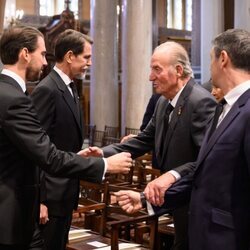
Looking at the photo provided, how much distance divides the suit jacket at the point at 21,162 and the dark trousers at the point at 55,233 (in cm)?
60

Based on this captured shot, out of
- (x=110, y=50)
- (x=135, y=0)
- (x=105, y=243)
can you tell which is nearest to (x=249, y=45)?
(x=105, y=243)

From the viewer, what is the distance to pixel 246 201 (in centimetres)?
256

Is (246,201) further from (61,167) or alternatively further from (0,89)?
(0,89)

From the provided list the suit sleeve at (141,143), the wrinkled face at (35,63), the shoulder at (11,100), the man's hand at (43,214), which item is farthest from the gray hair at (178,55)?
the man's hand at (43,214)

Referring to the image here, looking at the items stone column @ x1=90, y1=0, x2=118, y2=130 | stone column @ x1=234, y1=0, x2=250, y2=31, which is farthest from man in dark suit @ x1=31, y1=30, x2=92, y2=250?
stone column @ x1=90, y1=0, x2=118, y2=130

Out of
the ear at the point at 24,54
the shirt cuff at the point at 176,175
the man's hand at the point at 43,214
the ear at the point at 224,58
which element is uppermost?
the ear at the point at 24,54

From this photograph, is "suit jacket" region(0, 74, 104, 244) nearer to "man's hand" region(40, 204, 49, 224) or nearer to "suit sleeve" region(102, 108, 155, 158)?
"man's hand" region(40, 204, 49, 224)

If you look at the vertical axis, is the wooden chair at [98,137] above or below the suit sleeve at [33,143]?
below

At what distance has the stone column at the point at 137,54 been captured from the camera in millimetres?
11664

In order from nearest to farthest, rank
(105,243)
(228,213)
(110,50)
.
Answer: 1. (228,213)
2. (105,243)
3. (110,50)

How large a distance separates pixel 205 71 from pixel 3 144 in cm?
968

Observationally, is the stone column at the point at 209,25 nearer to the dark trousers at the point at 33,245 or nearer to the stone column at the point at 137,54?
the stone column at the point at 137,54

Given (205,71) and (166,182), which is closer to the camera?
(166,182)

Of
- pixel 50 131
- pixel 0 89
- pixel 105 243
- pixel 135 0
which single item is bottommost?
pixel 105 243
